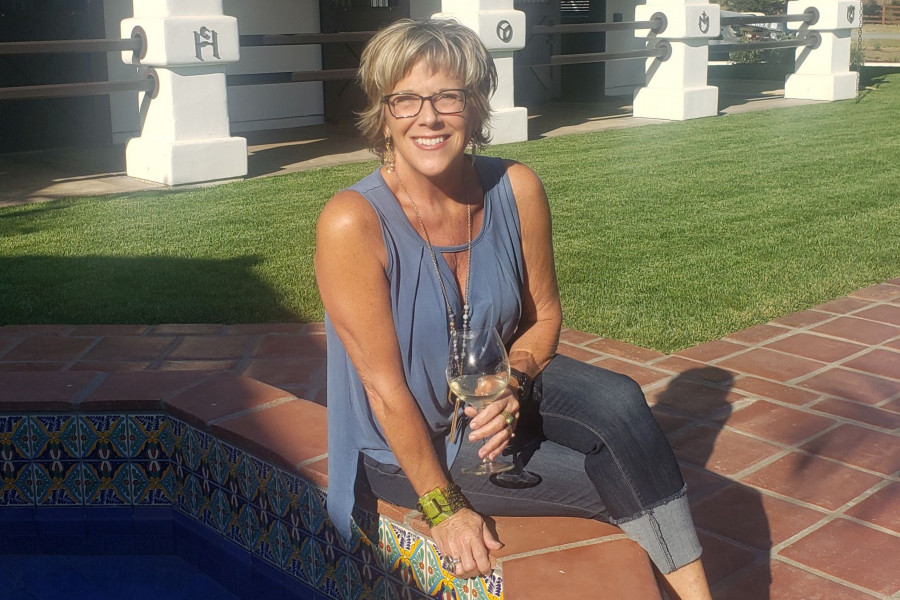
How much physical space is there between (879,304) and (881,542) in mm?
2742

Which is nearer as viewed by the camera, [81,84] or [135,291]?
[135,291]

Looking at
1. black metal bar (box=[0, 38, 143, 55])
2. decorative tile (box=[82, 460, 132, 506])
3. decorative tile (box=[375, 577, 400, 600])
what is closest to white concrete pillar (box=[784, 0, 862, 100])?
black metal bar (box=[0, 38, 143, 55])

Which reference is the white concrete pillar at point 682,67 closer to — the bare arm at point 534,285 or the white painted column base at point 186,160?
the white painted column base at point 186,160

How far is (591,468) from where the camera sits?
253 cm

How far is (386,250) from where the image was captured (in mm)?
2549

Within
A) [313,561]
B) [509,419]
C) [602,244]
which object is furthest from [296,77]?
[509,419]

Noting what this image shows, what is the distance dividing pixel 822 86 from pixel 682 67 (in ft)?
11.9

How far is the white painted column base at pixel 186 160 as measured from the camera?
9297 millimetres

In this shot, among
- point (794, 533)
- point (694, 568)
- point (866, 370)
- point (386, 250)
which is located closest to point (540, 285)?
point (386, 250)

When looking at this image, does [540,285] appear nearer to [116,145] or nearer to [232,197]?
[232,197]

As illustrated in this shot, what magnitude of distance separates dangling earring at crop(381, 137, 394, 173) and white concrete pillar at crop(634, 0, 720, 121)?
11.8 m

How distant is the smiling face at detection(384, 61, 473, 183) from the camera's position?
2.57m

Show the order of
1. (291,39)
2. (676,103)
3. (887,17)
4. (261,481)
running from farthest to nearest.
Answer: (887,17)
(676,103)
(291,39)
(261,481)

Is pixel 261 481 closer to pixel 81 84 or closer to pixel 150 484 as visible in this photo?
pixel 150 484
